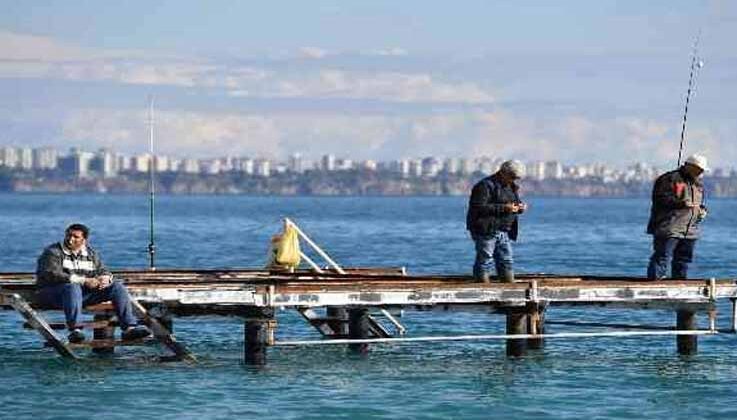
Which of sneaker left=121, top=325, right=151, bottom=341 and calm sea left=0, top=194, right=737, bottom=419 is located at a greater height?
sneaker left=121, top=325, right=151, bottom=341

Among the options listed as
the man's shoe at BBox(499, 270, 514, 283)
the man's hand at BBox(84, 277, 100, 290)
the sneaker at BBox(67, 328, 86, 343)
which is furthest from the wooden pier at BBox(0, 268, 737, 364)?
the man's hand at BBox(84, 277, 100, 290)

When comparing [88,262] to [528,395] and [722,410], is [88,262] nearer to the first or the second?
[528,395]

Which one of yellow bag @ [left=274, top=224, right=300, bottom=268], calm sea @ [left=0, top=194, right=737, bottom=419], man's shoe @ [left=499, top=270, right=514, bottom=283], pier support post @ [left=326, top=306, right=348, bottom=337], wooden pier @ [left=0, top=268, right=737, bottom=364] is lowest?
calm sea @ [left=0, top=194, right=737, bottom=419]

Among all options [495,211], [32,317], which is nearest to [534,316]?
[495,211]

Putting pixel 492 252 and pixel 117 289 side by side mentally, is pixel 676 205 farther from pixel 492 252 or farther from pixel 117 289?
pixel 117 289

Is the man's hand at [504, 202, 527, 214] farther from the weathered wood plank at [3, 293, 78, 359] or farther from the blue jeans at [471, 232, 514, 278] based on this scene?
the weathered wood plank at [3, 293, 78, 359]

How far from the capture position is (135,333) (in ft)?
77.3

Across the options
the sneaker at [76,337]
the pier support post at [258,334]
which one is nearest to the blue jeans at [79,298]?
the sneaker at [76,337]

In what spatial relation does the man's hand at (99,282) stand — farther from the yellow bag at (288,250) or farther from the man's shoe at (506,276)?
the man's shoe at (506,276)

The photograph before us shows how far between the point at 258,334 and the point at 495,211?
344 centimetres

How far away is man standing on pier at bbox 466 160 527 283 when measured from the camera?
24344mm

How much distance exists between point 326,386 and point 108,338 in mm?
4536

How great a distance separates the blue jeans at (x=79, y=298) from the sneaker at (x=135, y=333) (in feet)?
0.23

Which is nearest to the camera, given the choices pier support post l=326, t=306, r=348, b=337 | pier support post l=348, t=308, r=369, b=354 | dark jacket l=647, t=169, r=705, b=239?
dark jacket l=647, t=169, r=705, b=239
